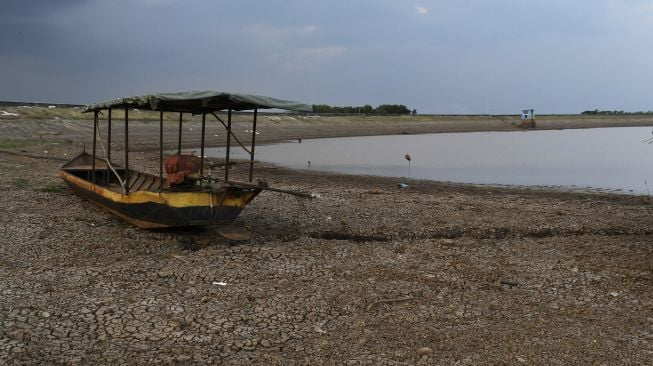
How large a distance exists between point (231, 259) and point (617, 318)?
5.96 meters

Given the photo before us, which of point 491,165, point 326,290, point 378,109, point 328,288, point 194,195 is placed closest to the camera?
point 326,290

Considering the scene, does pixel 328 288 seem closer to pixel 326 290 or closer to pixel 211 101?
pixel 326 290

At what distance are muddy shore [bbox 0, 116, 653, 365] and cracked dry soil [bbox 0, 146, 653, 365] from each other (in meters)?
0.03

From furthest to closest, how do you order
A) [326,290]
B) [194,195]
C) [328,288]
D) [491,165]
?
1. [491,165]
2. [194,195]
3. [328,288]
4. [326,290]

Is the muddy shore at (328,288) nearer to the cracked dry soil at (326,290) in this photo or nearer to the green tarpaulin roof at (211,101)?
the cracked dry soil at (326,290)

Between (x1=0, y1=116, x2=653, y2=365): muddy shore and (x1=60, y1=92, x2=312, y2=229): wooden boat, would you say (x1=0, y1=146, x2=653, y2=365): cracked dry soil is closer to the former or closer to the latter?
(x1=0, y1=116, x2=653, y2=365): muddy shore

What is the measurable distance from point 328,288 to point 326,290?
0.11m

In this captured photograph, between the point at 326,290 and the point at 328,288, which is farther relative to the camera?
the point at 328,288

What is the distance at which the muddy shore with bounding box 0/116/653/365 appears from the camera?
6340mm

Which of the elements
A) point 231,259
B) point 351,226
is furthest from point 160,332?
point 351,226

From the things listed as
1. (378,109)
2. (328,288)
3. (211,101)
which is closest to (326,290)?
(328,288)

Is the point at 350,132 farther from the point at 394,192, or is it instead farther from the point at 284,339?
the point at 284,339

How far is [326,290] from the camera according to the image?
8.32 metres

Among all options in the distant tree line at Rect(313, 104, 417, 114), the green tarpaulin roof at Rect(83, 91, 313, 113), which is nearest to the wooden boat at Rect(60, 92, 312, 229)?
the green tarpaulin roof at Rect(83, 91, 313, 113)
